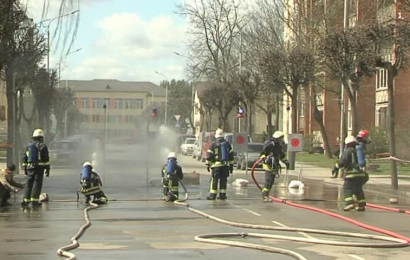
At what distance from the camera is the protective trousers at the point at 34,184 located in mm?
16703

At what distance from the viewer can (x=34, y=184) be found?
16750 millimetres

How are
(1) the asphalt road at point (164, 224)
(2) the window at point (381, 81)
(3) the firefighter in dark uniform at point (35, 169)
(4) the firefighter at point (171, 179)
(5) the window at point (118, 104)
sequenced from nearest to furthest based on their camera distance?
(1) the asphalt road at point (164, 224) → (3) the firefighter in dark uniform at point (35, 169) → (4) the firefighter at point (171, 179) → (5) the window at point (118, 104) → (2) the window at point (381, 81)

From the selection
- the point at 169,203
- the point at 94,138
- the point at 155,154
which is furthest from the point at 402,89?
the point at 169,203

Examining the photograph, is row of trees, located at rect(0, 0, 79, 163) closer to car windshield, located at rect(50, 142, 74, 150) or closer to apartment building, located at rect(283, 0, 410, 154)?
car windshield, located at rect(50, 142, 74, 150)

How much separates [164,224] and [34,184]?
4.77 metres

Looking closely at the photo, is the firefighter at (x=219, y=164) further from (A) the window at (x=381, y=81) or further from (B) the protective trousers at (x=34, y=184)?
(A) the window at (x=381, y=81)

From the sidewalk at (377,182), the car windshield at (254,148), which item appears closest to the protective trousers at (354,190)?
the sidewalk at (377,182)

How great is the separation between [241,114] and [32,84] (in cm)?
1336

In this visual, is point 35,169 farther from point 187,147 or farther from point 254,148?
point 187,147

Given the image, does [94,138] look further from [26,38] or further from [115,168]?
[26,38]

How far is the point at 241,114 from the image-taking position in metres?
44.7

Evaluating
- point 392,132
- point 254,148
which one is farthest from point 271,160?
point 254,148

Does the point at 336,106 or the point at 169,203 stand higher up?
the point at 336,106

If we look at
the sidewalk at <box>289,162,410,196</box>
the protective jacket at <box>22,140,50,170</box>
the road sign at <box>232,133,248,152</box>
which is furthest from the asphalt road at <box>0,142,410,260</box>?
the road sign at <box>232,133,248,152</box>
